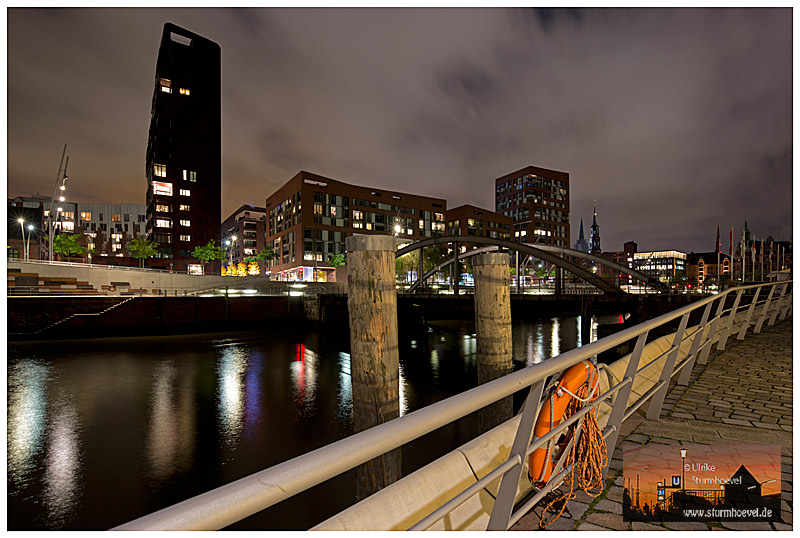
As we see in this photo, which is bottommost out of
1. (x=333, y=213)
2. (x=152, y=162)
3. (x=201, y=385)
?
(x=201, y=385)

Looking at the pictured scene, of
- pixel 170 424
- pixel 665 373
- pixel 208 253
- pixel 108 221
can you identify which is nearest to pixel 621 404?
pixel 665 373

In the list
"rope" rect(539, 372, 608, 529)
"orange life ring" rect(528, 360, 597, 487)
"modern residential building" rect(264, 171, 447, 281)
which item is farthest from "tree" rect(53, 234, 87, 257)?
"rope" rect(539, 372, 608, 529)

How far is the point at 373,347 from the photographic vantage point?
19.5 ft

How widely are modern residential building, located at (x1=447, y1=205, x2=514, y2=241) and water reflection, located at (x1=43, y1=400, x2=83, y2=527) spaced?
99.2 m

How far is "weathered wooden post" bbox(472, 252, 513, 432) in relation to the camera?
26.6 ft

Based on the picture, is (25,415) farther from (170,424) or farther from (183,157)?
(183,157)

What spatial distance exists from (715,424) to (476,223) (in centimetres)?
11065

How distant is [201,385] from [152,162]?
83344 mm

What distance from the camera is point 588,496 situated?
10.0ft

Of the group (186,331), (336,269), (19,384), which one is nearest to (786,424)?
(19,384)

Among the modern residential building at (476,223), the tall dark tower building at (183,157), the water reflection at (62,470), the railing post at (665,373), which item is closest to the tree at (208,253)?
the tall dark tower building at (183,157)

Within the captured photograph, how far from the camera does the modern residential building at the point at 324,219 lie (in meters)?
80.8

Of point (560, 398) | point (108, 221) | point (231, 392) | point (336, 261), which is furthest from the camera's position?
point (108, 221)

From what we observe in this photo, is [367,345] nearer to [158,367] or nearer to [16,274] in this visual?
[158,367]
